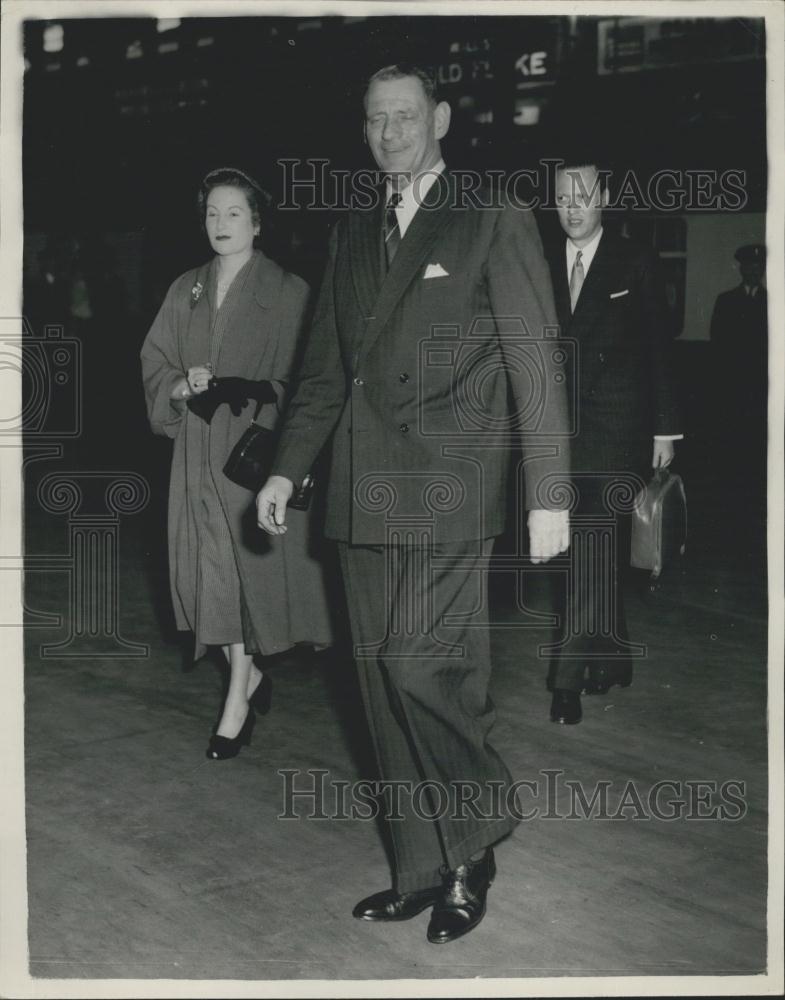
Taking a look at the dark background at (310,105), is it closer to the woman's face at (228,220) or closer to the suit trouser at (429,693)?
the woman's face at (228,220)

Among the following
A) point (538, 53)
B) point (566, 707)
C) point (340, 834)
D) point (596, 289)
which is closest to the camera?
point (340, 834)

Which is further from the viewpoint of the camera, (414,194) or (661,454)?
(661,454)

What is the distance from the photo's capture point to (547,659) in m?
5.85

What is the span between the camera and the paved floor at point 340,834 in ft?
10.6

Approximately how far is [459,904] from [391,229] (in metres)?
1.68

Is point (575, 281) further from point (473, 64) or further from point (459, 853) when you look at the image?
point (473, 64)

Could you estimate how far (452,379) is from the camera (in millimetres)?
3215

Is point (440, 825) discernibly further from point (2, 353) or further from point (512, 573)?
point (512, 573)

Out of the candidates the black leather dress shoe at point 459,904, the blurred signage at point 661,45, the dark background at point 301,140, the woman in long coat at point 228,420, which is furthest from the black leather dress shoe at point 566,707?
the blurred signage at point 661,45

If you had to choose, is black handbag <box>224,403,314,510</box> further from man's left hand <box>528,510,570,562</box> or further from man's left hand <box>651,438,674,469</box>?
man's left hand <box>651,438,674,469</box>

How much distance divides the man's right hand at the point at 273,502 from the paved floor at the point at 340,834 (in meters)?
0.99

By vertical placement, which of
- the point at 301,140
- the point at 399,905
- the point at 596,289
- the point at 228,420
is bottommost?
the point at 399,905

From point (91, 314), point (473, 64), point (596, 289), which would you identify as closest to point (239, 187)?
point (596, 289)

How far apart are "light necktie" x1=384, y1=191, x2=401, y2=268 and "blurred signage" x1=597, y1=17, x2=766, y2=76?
12484 mm
